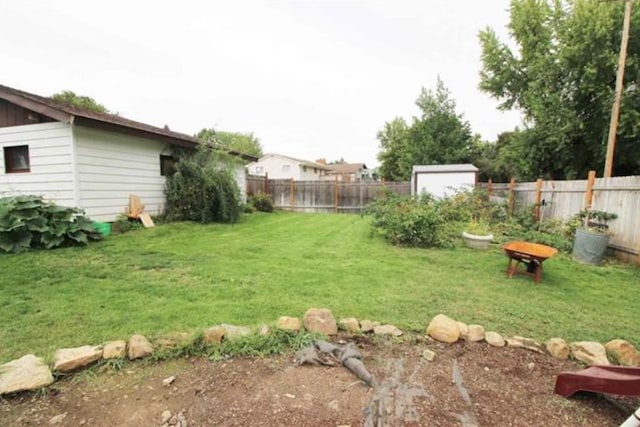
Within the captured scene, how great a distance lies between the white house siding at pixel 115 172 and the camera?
22.1 feet

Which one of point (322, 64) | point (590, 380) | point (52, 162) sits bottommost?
point (590, 380)

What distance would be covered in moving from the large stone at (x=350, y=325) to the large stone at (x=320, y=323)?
6 centimetres

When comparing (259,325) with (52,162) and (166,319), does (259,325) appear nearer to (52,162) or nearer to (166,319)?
(166,319)

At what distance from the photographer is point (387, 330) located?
2602 millimetres

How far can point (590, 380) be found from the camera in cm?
177

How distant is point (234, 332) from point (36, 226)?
520 centimetres

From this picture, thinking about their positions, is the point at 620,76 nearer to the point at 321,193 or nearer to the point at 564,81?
the point at 564,81

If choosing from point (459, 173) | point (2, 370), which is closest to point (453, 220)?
point (459, 173)

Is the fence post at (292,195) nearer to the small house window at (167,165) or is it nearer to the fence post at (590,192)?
the small house window at (167,165)

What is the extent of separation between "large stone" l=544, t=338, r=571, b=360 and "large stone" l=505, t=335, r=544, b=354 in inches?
2.5

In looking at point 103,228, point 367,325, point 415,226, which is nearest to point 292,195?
point 103,228

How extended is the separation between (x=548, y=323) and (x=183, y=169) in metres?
8.89

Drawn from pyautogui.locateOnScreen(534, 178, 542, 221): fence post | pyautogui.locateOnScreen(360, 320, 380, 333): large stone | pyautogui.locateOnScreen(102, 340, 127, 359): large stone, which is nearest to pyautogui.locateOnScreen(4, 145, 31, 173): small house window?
pyautogui.locateOnScreen(102, 340, 127, 359): large stone

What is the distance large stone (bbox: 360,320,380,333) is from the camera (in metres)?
2.62
